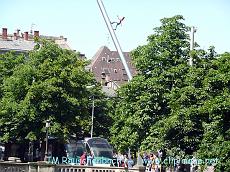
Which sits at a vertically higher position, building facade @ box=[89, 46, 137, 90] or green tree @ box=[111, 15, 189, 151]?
building facade @ box=[89, 46, 137, 90]

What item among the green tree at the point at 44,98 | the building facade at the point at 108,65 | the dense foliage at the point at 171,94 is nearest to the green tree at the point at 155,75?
the dense foliage at the point at 171,94

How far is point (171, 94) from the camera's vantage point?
4278 cm

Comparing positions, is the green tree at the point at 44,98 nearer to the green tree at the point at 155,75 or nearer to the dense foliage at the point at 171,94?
the dense foliage at the point at 171,94

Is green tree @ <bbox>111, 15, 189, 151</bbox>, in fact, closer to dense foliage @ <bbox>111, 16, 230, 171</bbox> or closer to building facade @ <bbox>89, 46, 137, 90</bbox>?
dense foliage @ <bbox>111, 16, 230, 171</bbox>

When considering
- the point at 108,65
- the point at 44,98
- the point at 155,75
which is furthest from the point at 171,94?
the point at 108,65

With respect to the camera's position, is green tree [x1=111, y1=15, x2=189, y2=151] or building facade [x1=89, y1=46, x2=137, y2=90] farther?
building facade [x1=89, y1=46, x2=137, y2=90]

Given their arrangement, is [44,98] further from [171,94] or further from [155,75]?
[171,94]

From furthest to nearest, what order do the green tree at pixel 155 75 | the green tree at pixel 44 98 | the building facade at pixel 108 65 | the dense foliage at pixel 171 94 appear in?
the building facade at pixel 108 65 < the green tree at pixel 44 98 < the green tree at pixel 155 75 < the dense foliage at pixel 171 94

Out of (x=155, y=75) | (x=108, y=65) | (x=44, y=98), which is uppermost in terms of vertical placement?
(x=108, y=65)

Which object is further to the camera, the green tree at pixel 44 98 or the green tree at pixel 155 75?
the green tree at pixel 44 98

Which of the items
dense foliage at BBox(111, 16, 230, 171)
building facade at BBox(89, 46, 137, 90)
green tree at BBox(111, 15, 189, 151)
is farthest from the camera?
building facade at BBox(89, 46, 137, 90)

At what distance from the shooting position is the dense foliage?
38.6m

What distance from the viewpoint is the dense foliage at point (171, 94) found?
38.6 m

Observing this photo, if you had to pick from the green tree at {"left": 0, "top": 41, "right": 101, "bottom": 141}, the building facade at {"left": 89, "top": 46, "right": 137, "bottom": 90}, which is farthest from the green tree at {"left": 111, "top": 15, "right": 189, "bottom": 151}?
the building facade at {"left": 89, "top": 46, "right": 137, "bottom": 90}
